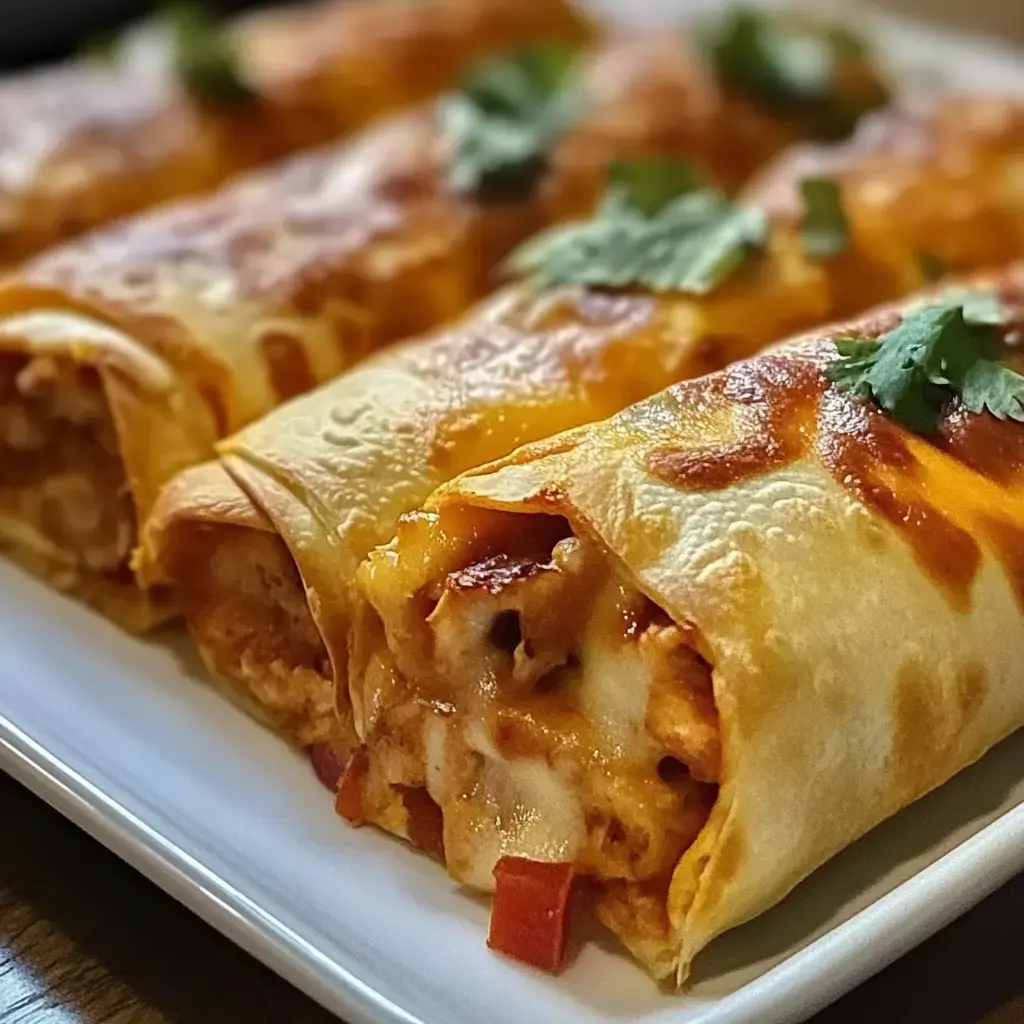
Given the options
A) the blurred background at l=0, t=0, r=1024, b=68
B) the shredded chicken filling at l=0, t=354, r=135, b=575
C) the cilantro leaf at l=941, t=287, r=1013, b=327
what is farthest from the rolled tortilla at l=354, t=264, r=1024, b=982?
the blurred background at l=0, t=0, r=1024, b=68

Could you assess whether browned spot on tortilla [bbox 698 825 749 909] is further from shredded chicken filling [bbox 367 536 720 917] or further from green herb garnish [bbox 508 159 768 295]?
green herb garnish [bbox 508 159 768 295]

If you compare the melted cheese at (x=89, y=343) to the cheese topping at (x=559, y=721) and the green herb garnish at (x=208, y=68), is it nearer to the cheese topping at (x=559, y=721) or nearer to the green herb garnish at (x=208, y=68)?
the cheese topping at (x=559, y=721)

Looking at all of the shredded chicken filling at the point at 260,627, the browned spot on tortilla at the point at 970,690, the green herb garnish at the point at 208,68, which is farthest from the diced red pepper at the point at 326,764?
the green herb garnish at the point at 208,68

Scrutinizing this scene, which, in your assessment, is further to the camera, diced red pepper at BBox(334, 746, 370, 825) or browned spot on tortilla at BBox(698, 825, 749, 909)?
diced red pepper at BBox(334, 746, 370, 825)

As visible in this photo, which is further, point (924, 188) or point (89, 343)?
point (924, 188)

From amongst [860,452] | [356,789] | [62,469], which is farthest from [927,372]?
[62,469]

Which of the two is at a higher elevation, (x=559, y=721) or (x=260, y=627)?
(x=559, y=721)

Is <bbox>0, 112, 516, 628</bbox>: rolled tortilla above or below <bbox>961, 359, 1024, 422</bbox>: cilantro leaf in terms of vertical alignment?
below

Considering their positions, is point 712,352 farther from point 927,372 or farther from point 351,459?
point 351,459
